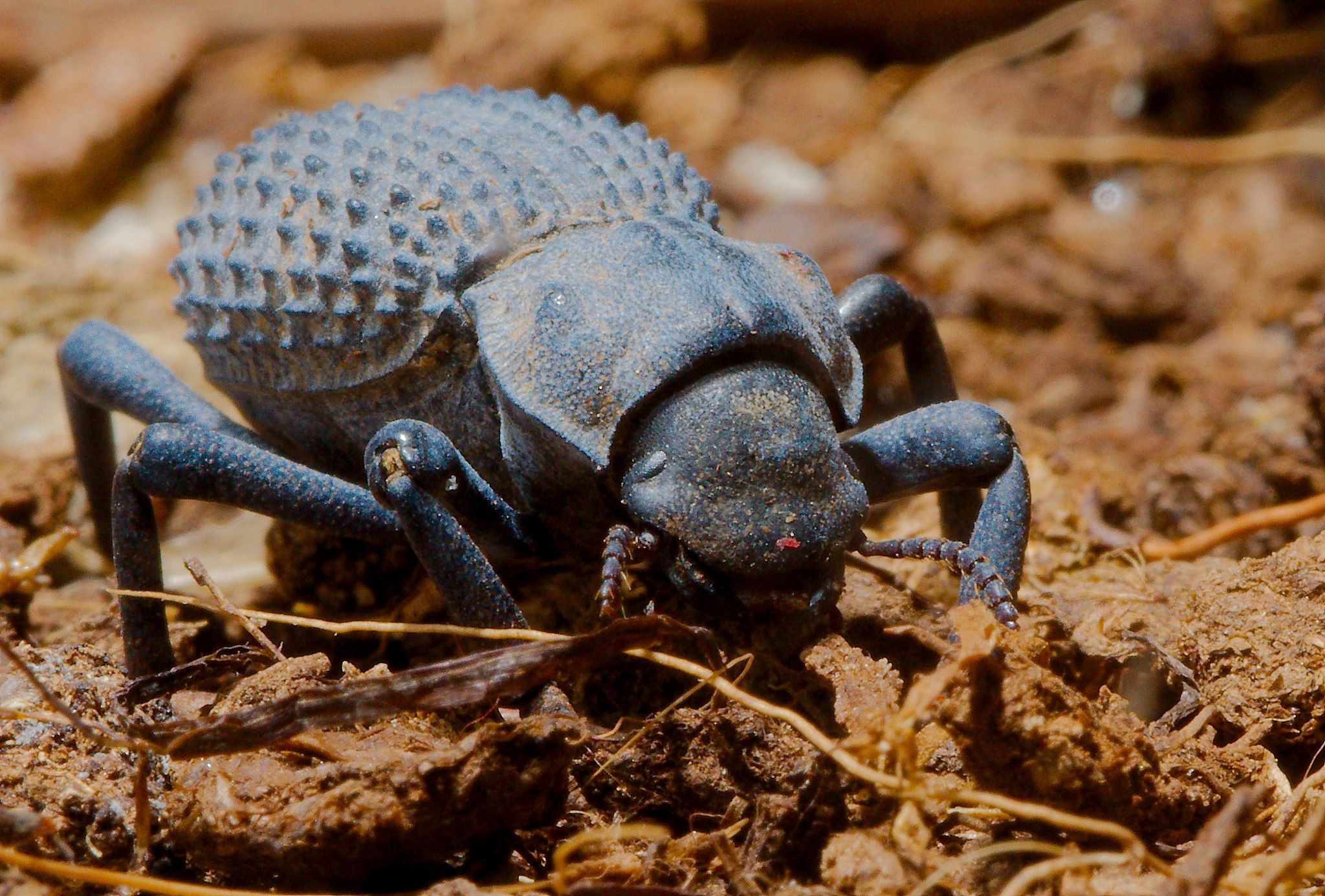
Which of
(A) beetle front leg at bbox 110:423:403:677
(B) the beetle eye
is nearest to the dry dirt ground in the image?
(A) beetle front leg at bbox 110:423:403:677

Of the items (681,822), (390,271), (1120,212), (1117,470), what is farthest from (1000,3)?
(681,822)

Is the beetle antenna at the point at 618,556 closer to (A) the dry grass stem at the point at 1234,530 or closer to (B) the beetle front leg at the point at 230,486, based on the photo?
(B) the beetle front leg at the point at 230,486

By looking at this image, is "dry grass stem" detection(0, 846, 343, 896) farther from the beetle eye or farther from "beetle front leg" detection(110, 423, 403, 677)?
the beetle eye

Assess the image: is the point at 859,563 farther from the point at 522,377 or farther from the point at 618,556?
the point at 522,377

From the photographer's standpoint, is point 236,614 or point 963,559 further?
point 236,614

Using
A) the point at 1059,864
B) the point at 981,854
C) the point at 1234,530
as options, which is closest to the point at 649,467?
the point at 981,854

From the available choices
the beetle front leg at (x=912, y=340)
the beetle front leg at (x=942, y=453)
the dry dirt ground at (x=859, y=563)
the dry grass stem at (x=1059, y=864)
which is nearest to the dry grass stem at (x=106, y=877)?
the dry dirt ground at (x=859, y=563)
